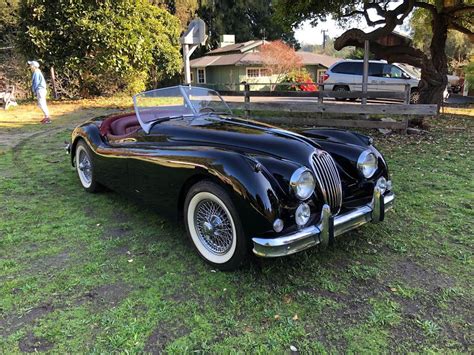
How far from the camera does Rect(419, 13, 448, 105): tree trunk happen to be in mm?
10320

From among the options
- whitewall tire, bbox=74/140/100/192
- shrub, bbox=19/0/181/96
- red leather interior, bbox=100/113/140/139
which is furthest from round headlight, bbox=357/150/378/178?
shrub, bbox=19/0/181/96

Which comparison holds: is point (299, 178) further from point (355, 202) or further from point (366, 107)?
point (366, 107)

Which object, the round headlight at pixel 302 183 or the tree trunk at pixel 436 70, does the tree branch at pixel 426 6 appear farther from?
Result: the round headlight at pixel 302 183

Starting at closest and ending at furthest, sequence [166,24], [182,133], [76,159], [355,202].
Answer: [355,202] < [182,133] < [76,159] < [166,24]

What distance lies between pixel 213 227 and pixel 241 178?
57 centimetres

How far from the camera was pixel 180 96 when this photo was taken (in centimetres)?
467

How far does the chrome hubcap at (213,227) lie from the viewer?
321 cm

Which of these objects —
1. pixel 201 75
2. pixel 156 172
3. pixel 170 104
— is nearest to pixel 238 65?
pixel 201 75

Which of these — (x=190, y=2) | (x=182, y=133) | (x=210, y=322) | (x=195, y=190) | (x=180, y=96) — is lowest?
(x=210, y=322)

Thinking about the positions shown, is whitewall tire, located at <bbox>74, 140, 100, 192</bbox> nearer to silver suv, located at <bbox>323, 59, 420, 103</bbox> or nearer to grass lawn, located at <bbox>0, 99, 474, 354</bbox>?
grass lawn, located at <bbox>0, 99, 474, 354</bbox>

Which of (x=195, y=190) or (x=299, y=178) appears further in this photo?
(x=195, y=190)

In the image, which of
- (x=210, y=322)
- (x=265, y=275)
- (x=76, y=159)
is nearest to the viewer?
(x=210, y=322)

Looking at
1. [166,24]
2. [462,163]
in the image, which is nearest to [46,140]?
[462,163]

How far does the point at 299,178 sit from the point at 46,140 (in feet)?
26.4
